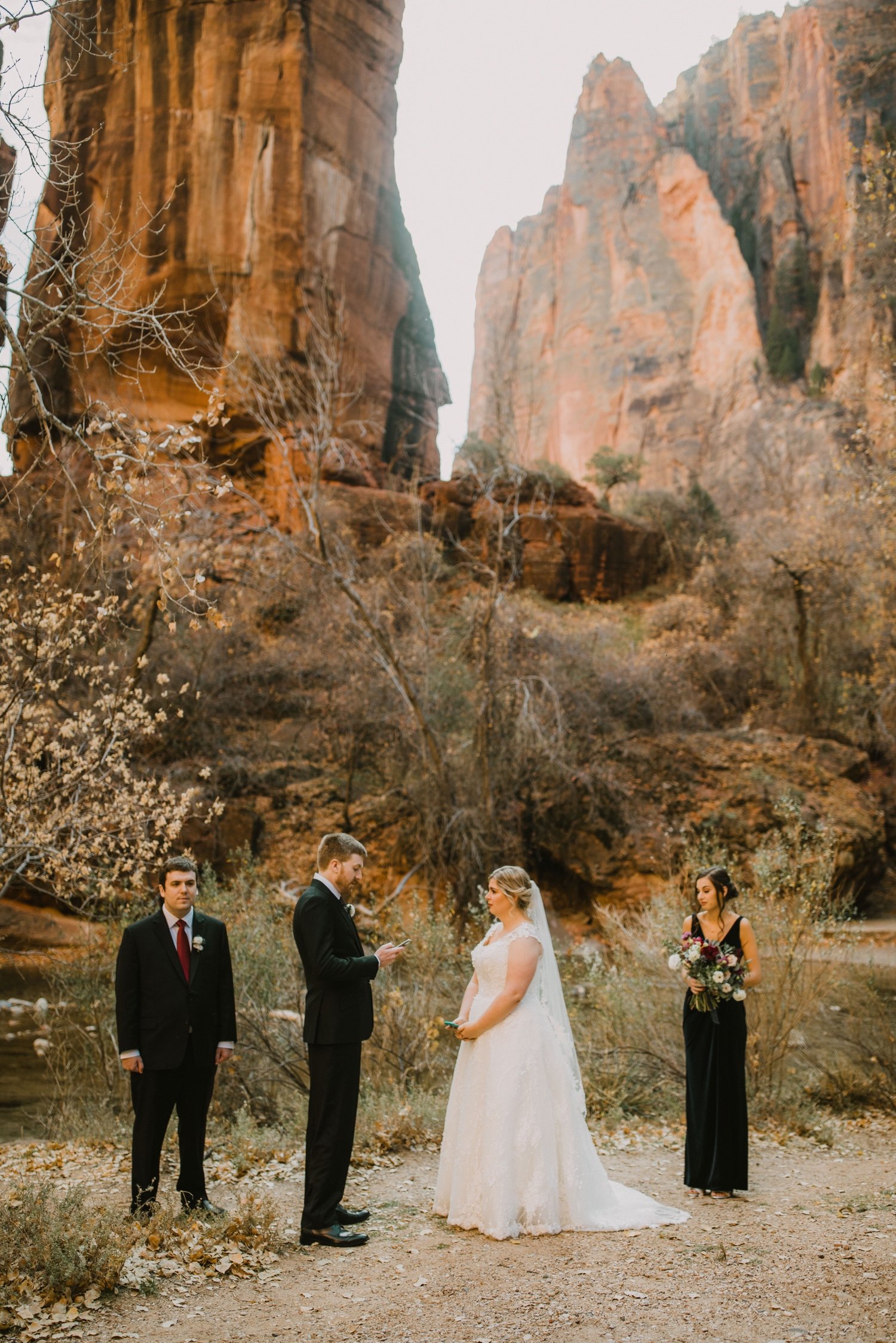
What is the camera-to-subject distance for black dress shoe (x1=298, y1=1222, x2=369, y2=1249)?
472cm

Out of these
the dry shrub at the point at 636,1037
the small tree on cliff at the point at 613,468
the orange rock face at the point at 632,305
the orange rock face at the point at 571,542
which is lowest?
the dry shrub at the point at 636,1037

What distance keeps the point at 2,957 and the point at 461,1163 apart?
8300 millimetres

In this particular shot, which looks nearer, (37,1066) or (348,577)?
(37,1066)

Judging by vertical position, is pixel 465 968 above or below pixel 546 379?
below

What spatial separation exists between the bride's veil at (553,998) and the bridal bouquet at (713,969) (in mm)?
847

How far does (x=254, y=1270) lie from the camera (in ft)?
14.5

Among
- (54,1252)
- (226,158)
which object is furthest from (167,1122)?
(226,158)

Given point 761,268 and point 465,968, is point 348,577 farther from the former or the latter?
point 761,268

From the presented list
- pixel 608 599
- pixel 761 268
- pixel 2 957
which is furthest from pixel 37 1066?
pixel 761 268

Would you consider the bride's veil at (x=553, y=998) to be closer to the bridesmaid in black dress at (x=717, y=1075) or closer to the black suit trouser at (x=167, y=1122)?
the bridesmaid in black dress at (x=717, y=1075)

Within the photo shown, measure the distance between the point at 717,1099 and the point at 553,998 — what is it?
4.23 ft

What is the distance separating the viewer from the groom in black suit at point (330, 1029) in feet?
15.4

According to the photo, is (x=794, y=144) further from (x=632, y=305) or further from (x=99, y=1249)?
(x=99, y=1249)

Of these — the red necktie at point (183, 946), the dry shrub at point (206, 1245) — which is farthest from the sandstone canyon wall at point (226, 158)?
the dry shrub at point (206, 1245)
